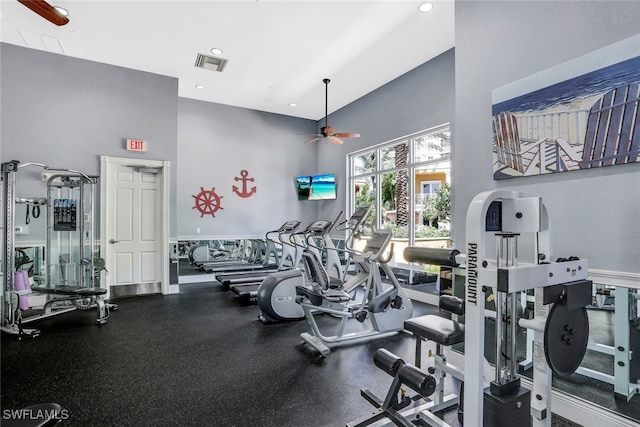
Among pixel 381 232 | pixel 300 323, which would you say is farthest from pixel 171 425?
pixel 381 232

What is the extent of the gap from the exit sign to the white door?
0.21 m

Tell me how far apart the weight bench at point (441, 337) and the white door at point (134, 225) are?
206 inches

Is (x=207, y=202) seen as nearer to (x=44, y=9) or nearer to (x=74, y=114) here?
(x=74, y=114)

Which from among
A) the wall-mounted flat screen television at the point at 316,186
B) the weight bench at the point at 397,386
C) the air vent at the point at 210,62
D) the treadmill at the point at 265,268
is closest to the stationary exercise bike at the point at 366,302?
the weight bench at the point at 397,386

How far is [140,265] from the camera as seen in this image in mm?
6035

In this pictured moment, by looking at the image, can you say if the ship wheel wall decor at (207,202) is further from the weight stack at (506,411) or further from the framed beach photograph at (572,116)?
the weight stack at (506,411)

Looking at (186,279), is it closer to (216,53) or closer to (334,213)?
(334,213)

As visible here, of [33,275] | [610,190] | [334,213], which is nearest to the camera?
[610,190]

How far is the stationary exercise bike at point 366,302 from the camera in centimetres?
359

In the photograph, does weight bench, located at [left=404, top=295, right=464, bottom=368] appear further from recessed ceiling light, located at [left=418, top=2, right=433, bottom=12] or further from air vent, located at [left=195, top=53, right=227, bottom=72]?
air vent, located at [left=195, top=53, right=227, bottom=72]

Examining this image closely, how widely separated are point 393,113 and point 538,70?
13.0 ft

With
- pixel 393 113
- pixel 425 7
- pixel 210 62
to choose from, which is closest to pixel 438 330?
pixel 425 7

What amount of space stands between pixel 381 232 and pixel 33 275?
5.48 m

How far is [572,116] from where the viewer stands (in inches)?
88.4
